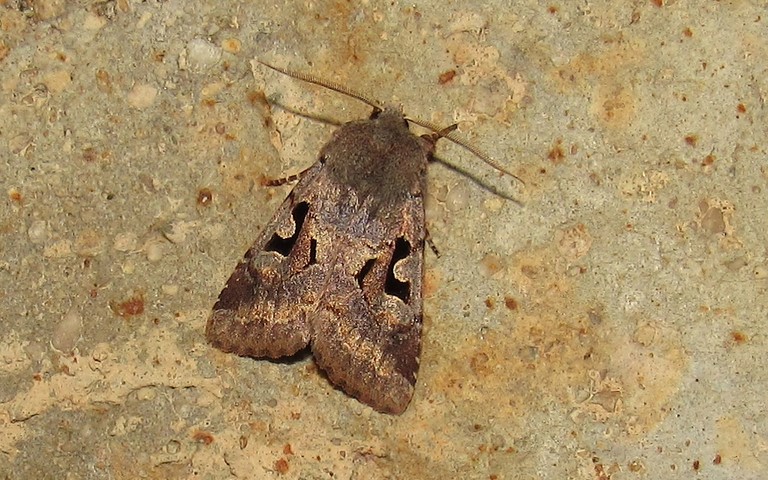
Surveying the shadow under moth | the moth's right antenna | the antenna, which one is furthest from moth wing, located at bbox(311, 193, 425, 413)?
the moth's right antenna

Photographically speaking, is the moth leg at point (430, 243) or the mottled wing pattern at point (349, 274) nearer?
the mottled wing pattern at point (349, 274)

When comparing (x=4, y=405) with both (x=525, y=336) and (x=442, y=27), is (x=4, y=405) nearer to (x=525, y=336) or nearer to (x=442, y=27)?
(x=525, y=336)

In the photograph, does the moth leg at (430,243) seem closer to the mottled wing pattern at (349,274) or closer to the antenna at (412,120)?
the mottled wing pattern at (349,274)

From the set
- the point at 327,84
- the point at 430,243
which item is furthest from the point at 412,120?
the point at 430,243

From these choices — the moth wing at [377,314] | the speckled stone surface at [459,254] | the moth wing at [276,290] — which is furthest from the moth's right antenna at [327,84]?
the moth wing at [377,314]

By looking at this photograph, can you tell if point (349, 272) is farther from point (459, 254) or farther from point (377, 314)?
point (459, 254)

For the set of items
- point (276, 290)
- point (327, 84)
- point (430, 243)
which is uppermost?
point (327, 84)

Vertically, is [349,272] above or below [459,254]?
below
